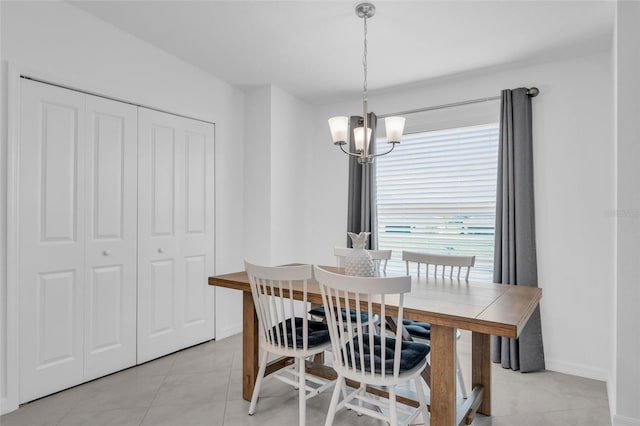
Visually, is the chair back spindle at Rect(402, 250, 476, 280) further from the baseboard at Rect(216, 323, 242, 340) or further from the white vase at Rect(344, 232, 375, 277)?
the baseboard at Rect(216, 323, 242, 340)

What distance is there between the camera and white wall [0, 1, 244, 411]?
2277mm

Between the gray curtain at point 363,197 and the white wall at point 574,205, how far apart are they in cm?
142

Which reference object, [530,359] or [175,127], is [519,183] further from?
[175,127]

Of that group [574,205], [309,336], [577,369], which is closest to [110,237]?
[309,336]

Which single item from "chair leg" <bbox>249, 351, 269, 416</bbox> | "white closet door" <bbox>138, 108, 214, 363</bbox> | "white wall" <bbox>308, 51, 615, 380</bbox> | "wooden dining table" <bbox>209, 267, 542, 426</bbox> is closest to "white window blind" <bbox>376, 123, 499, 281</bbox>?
"white wall" <bbox>308, 51, 615, 380</bbox>

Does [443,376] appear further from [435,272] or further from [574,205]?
[574,205]

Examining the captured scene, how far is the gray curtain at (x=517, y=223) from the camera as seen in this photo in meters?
2.98

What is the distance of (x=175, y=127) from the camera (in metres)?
3.25

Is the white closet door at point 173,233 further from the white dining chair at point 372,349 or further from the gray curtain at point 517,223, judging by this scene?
the gray curtain at point 517,223

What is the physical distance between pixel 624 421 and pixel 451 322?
1.43 meters

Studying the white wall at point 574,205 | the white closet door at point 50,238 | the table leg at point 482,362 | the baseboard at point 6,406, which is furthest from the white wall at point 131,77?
the white wall at point 574,205

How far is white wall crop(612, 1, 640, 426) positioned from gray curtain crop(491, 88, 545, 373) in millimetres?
847

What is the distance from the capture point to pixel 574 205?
2.96 meters

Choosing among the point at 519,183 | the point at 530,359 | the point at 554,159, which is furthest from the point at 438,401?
the point at 554,159
